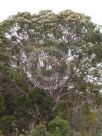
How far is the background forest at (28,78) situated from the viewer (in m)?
21.6

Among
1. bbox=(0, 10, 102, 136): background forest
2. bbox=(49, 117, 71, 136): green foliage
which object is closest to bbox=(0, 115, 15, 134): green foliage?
bbox=(0, 10, 102, 136): background forest

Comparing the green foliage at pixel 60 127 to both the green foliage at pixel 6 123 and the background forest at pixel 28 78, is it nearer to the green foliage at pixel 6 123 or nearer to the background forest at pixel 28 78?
the background forest at pixel 28 78

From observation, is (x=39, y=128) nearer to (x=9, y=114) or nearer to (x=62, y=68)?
(x=62, y=68)

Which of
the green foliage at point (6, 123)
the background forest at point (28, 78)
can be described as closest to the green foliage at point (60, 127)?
the background forest at point (28, 78)

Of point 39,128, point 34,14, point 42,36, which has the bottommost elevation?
point 39,128

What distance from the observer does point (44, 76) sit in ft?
72.1

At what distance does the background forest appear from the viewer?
21625 millimetres

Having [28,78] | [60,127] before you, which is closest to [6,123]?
[28,78]

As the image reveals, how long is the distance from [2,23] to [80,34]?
13.2ft

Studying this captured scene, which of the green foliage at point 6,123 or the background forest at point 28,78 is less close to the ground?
the background forest at point 28,78

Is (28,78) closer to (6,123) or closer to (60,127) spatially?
(6,123)

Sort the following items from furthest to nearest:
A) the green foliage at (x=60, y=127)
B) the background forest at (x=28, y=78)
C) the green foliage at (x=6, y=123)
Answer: the green foliage at (x=6, y=123) < the background forest at (x=28, y=78) < the green foliage at (x=60, y=127)

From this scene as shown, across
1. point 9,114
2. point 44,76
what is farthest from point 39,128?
point 9,114

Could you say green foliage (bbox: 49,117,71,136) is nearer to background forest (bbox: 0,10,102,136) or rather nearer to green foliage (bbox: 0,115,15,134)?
background forest (bbox: 0,10,102,136)
